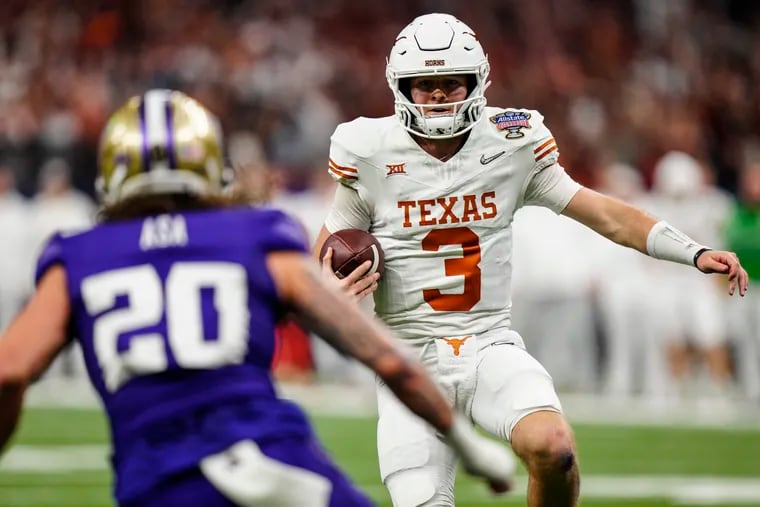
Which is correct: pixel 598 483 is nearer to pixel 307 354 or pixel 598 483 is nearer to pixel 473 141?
pixel 473 141

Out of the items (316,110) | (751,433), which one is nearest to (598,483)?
(751,433)

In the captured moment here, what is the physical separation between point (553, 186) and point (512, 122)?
27 centimetres

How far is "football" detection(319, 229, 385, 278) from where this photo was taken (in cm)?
470

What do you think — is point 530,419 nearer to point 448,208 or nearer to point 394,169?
point 448,208

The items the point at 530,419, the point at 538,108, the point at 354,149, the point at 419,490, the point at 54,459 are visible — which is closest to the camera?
the point at 530,419

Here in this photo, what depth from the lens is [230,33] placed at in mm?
16656

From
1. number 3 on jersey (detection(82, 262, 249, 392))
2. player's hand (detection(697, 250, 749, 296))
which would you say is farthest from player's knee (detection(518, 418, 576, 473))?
number 3 on jersey (detection(82, 262, 249, 392))

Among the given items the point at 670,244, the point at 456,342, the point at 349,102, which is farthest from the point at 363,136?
the point at 349,102

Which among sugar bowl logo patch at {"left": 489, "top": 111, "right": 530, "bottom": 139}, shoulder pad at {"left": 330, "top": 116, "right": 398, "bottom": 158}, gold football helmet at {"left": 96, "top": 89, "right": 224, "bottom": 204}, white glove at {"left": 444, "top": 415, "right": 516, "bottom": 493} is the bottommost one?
white glove at {"left": 444, "top": 415, "right": 516, "bottom": 493}

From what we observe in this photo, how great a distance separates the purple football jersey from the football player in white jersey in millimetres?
1736

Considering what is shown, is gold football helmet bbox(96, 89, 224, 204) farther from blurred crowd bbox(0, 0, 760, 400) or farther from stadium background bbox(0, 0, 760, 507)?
blurred crowd bbox(0, 0, 760, 400)

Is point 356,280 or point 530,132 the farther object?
point 530,132

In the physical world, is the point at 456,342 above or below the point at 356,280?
below

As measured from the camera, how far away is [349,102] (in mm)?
15805
